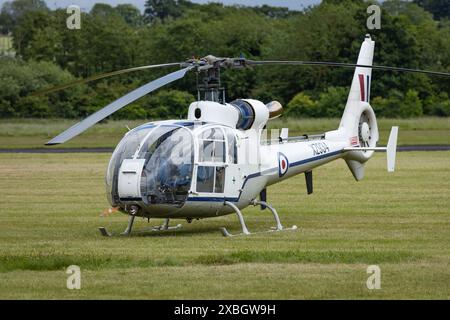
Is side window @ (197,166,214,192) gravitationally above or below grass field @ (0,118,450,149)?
above

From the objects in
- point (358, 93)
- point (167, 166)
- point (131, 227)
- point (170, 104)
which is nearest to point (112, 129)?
point (170, 104)

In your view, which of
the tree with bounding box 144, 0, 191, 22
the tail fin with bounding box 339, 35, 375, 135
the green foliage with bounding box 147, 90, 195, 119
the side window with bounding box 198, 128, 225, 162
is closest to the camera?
the side window with bounding box 198, 128, 225, 162

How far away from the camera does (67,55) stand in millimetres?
68688

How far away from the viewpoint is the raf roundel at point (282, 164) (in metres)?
21.0

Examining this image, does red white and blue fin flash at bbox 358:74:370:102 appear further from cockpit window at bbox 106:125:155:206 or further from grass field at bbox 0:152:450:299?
cockpit window at bbox 106:125:155:206

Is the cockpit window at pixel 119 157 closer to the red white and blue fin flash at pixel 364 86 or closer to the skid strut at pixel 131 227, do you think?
the skid strut at pixel 131 227

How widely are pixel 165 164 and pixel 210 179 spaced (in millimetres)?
1013

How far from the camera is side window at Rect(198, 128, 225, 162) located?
62.7 feet

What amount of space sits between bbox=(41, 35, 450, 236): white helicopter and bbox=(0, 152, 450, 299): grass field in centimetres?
63

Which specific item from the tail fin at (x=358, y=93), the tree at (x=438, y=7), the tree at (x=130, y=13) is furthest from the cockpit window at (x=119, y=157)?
the tree at (x=438, y=7)

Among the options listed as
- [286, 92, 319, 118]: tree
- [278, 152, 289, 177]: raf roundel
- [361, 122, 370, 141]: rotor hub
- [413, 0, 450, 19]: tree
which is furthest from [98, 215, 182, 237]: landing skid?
[413, 0, 450, 19]: tree

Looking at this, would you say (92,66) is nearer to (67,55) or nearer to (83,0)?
(67,55)

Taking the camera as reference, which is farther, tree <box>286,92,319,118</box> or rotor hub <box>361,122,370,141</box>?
tree <box>286,92,319,118</box>
